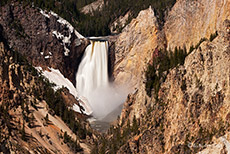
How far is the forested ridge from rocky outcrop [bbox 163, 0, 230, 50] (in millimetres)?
13876

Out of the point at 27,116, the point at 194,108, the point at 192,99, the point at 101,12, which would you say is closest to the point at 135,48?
the point at 27,116

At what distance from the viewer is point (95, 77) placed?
104 metres

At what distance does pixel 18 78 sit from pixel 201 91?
39.0 m

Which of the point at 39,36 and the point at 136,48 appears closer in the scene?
the point at 39,36

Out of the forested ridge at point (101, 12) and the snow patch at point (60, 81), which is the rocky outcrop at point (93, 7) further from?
the snow patch at point (60, 81)

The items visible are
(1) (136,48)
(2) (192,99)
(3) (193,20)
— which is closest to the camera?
(2) (192,99)

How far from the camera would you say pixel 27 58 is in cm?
9769

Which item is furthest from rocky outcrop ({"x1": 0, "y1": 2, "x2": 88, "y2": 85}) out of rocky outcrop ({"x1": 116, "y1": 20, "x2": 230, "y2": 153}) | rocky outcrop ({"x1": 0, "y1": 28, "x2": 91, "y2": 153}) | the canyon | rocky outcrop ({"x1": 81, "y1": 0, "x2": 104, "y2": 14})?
rocky outcrop ({"x1": 81, "y1": 0, "x2": 104, "y2": 14})

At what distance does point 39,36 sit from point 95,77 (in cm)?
1421

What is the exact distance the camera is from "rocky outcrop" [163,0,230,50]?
63006 millimetres

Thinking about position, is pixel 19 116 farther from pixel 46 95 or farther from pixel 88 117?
pixel 88 117

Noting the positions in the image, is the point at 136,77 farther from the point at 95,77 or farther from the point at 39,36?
the point at 39,36

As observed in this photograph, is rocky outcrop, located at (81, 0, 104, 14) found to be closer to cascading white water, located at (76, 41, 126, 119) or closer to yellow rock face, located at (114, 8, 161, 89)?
cascading white water, located at (76, 41, 126, 119)

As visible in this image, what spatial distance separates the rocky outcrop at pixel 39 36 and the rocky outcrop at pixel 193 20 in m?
21.7
